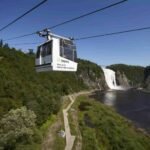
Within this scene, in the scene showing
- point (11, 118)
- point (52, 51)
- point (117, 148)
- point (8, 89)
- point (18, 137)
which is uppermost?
point (52, 51)

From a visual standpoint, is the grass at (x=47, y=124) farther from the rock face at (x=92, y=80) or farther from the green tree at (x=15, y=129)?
the rock face at (x=92, y=80)

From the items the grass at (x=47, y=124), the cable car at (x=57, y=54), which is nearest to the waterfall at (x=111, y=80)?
the grass at (x=47, y=124)

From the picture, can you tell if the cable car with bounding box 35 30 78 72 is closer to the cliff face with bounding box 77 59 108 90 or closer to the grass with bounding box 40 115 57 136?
the grass with bounding box 40 115 57 136

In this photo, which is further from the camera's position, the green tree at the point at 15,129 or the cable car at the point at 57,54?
the green tree at the point at 15,129

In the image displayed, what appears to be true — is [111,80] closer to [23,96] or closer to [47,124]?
[23,96]

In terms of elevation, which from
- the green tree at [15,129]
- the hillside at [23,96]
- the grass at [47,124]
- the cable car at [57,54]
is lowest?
the grass at [47,124]

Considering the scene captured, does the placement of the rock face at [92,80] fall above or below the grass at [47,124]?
above

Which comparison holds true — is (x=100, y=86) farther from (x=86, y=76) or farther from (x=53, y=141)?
(x=53, y=141)

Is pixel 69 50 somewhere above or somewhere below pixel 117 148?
above

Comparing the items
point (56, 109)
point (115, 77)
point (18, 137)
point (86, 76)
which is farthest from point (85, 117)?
point (115, 77)
